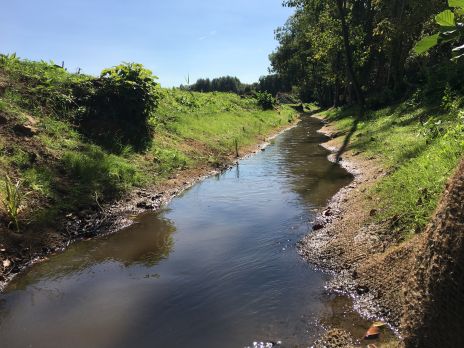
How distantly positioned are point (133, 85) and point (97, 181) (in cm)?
610

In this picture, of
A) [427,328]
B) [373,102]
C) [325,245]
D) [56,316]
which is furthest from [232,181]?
[373,102]

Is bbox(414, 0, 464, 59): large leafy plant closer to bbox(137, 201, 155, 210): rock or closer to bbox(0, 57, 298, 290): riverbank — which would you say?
bbox(0, 57, 298, 290): riverbank

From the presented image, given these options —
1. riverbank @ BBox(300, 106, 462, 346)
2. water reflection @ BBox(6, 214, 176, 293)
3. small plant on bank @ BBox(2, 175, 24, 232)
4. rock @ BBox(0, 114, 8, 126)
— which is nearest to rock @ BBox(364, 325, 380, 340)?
riverbank @ BBox(300, 106, 462, 346)

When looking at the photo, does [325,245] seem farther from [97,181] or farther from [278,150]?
[278,150]

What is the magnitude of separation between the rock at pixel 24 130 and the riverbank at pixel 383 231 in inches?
333

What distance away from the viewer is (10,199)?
879 centimetres

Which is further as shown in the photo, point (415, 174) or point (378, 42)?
point (378, 42)

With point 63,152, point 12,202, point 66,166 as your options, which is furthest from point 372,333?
point 63,152

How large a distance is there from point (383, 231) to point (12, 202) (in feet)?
23.6

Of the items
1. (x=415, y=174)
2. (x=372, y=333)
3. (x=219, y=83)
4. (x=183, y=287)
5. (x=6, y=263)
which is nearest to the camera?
(x=372, y=333)

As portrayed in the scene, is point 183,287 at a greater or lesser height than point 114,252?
lesser

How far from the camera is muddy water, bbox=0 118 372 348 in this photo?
5746mm

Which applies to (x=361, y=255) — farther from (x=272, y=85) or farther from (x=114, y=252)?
(x=272, y=85)

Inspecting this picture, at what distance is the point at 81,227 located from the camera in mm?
9898
